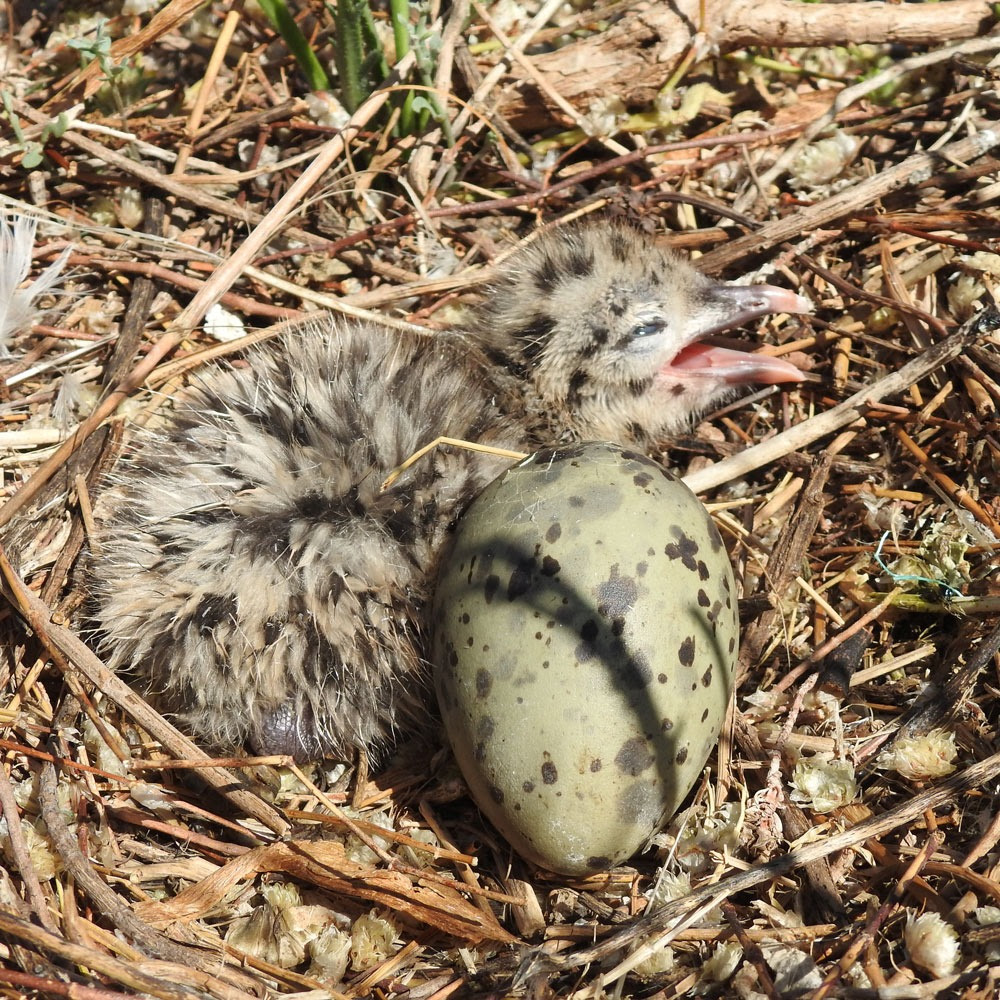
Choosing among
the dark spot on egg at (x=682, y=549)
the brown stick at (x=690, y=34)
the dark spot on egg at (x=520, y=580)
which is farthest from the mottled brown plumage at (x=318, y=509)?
the brown stick at (x=690, y=34)

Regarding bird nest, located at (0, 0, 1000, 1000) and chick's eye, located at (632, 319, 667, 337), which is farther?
chick's eye, located at (632, 319, 667, 337)

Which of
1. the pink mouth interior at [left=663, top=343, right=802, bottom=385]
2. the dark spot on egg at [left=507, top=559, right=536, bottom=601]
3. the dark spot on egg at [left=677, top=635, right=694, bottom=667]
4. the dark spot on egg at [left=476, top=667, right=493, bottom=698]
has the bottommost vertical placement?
the pink mouth interior at [left=663, top=343, right=802, bottom=385]

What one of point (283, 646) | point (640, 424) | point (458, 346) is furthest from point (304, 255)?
point (283, 646)

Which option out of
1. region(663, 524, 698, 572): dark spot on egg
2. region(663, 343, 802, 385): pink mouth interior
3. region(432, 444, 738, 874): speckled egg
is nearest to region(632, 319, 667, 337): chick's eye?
region(663, 343, 802, 385): pink mouth interior

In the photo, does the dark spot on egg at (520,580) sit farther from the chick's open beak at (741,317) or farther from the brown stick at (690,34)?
the brown stick at (690,34)

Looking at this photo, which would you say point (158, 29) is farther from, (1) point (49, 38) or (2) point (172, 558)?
(2) point (172, 558)

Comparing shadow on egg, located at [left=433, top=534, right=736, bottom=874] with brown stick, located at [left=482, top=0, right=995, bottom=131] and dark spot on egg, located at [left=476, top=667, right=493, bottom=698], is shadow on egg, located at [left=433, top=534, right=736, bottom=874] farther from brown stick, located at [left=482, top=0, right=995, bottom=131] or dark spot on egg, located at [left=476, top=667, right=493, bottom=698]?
brown stick, located at [left=482, top=0, right=995, bottom=131]
